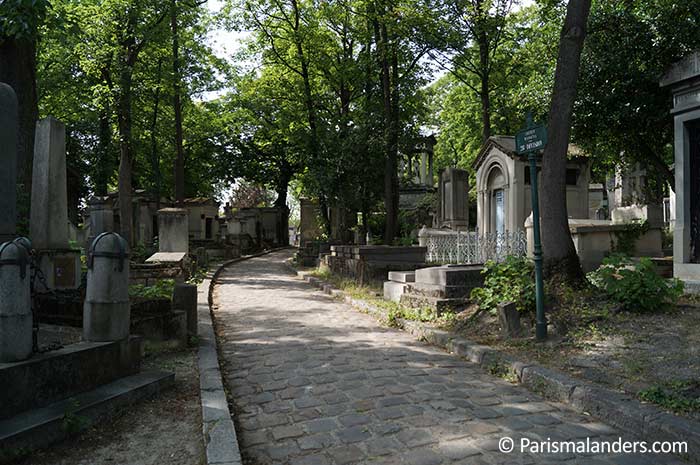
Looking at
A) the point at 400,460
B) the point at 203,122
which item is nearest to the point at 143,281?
the point at 400,460

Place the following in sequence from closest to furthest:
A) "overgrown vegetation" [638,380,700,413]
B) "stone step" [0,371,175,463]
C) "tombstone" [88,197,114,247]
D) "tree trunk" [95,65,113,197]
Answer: "stone step" [0,371,175,463], "overgrown vegetation" [638,380,700,413], "tombstone" [88,197,114,247], "tree trunk" [95,65,113,197]

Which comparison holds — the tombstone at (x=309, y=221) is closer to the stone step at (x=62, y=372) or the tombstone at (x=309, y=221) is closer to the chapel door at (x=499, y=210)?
the chapel door at (x=499, y=210)

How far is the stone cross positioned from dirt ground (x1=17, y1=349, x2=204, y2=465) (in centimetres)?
361

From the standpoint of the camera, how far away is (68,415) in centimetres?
336

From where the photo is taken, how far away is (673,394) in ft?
12.4

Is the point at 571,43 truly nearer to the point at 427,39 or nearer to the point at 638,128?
the point at 638,128

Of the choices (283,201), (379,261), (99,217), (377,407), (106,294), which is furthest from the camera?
(283,201)

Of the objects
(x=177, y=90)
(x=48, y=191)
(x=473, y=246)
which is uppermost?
(x=177, y=90)

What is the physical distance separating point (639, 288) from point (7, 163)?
7.59m

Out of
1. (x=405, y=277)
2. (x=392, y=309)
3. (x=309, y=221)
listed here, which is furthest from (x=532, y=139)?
(x=309, y=221)

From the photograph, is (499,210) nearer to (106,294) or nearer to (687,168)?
(687,168)

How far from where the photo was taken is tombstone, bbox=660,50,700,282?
25.5 ft

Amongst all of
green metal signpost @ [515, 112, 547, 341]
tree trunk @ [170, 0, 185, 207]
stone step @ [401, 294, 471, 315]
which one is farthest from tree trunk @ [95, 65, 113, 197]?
green metal signpost @ [515, 112, 547, 341]

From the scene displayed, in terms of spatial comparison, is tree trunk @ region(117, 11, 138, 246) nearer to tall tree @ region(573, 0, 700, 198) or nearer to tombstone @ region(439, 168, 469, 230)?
tombstone @ region(439, 168, 469, 230)
